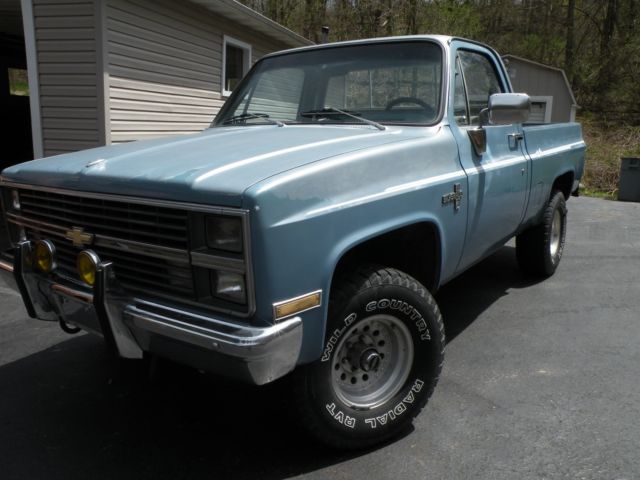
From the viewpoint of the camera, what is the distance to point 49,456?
7.97ft

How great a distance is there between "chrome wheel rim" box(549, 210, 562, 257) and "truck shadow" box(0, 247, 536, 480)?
333 centimetres

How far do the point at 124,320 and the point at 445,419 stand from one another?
1.65m

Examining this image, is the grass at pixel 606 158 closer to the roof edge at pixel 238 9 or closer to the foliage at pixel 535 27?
the foliage at pixel 535 27

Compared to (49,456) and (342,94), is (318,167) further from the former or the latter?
(49,456)

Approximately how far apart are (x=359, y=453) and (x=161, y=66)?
6854 mm

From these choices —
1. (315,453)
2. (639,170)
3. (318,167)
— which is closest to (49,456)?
(315,453)

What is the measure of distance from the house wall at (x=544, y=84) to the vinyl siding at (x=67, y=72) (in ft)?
46.0

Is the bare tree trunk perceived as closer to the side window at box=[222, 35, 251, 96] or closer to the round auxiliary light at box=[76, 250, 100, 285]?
the side window at box=[222, 35, 251, 96]

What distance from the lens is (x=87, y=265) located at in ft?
7.33

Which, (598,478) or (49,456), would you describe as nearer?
(598,478)

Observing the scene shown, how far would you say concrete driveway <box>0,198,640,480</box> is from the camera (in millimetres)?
2336

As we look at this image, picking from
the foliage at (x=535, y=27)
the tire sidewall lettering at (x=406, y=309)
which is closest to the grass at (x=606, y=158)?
the foliage at (x=535, y=27)

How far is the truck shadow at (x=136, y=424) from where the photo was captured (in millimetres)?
2344

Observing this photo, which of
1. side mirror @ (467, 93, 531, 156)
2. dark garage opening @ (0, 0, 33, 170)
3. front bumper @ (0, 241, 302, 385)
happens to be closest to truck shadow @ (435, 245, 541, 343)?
side mirror @ (467, 93, 531, 156)
